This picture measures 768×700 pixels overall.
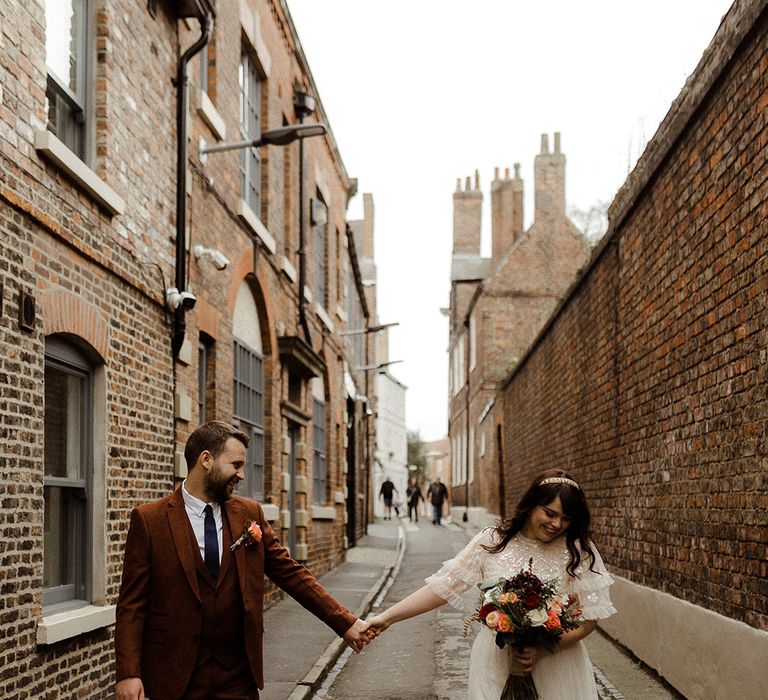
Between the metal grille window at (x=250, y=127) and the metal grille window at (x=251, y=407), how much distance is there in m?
1.96

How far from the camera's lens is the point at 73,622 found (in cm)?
708

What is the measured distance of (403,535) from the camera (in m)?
31.4

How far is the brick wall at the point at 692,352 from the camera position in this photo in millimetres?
6504

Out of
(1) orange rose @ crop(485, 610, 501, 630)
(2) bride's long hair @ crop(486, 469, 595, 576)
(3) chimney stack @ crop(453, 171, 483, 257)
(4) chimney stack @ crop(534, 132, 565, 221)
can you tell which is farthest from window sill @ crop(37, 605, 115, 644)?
(3) chimney stack @ crop(453, 171, 483, 257)

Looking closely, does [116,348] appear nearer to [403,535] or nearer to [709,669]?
[709,669]

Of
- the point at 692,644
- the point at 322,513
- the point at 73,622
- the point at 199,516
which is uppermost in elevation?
the point at 199,516

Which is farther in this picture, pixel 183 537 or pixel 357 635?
pixel 357 635

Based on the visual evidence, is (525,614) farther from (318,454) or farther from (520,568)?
(318,454)

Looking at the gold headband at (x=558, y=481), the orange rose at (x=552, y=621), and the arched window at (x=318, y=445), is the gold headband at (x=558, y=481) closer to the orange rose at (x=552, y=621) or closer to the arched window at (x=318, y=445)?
the orange rose at (x=552, y=621)

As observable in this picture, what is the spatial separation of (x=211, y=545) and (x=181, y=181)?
20.2ft

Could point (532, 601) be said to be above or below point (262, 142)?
below

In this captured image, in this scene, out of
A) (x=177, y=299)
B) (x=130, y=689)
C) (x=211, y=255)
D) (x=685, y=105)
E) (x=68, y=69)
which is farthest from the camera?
(x=211, y=255)

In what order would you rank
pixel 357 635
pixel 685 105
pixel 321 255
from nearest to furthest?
pixel 357 635 < pixel 685 105 < pixel 321 255

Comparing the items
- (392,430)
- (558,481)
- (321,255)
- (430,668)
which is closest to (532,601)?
(558,481)
